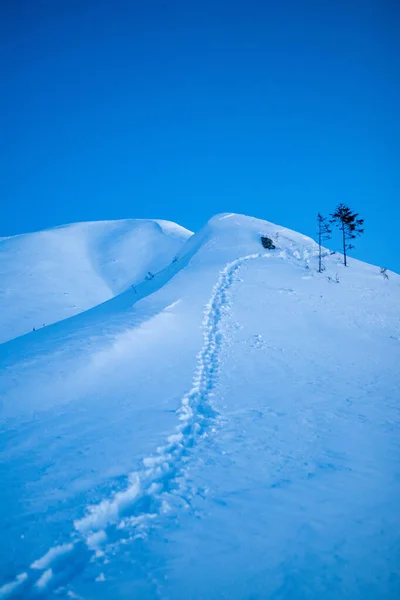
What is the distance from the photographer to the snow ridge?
3.39m

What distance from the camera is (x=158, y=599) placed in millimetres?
3170

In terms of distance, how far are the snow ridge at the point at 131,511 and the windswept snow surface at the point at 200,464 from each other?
18 millimetres

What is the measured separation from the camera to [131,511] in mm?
4203

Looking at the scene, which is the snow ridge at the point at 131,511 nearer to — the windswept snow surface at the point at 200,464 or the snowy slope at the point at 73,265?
the windswept snow surface at the point at 200,464

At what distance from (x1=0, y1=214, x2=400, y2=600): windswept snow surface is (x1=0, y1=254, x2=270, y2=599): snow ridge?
2 centimetres

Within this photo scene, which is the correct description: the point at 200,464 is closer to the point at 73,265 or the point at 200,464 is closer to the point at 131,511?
the point at 131,511

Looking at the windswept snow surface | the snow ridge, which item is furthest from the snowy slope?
the snow ridge

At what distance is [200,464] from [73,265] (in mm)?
41575

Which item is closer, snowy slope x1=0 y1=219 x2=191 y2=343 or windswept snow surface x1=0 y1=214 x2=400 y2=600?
windswept snow surface x1=0 y1=214 x2=400 y2=600

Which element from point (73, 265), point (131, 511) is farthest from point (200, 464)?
point (73, 265)

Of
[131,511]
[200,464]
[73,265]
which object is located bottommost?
[131,511]

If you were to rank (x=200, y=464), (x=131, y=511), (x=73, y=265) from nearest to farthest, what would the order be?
(x=131, y=511)
(x=200, y=464)
(x=73, y=265)

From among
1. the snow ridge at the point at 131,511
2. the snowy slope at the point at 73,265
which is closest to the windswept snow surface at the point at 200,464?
the snow ridge at the point at 131,511

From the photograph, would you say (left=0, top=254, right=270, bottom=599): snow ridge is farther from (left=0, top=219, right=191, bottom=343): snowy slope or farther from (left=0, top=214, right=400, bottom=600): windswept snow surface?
(left=0, top=219, right=191, bottom=343): snowy slope
